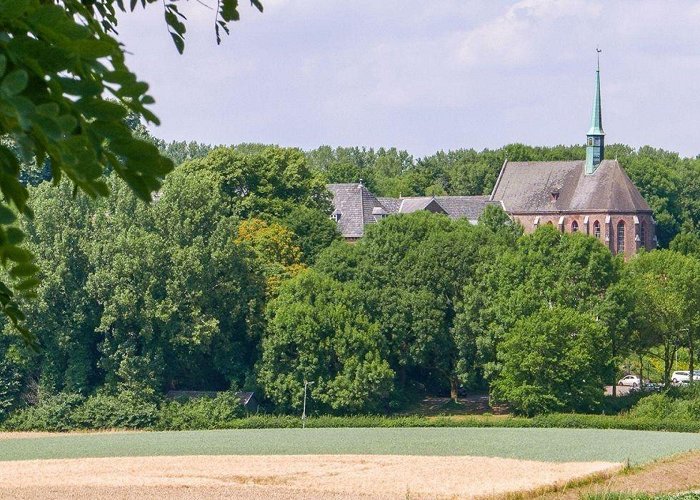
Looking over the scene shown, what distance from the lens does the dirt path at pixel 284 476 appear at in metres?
34.4

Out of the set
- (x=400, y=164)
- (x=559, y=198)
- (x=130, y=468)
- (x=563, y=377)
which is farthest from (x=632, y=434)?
(x=400, y=164)

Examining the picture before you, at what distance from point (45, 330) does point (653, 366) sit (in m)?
36.2

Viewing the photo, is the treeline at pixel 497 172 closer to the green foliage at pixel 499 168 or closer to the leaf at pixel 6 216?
the green foliage at pixel 499 168

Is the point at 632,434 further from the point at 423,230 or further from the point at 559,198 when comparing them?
the point at 559,198

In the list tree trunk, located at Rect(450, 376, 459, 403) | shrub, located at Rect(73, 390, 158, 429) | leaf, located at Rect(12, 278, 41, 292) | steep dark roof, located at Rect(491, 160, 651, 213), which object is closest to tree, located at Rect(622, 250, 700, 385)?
tree trunk, located at Rect(450, 376, 459, 403)

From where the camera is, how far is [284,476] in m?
41.2

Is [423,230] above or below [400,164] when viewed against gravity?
below

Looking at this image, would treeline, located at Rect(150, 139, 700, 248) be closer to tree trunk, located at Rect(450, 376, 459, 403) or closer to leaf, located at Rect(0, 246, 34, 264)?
tree trunk, located at Rect(450, 376, 459, 403)

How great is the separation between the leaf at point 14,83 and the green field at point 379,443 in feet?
141

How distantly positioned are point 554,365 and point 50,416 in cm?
2456

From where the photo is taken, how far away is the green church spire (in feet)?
382

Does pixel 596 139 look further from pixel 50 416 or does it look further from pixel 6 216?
pixel 6 216

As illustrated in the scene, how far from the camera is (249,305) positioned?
6925 cm

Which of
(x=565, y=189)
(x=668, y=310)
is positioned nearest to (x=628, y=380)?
(x=668, y=310)
